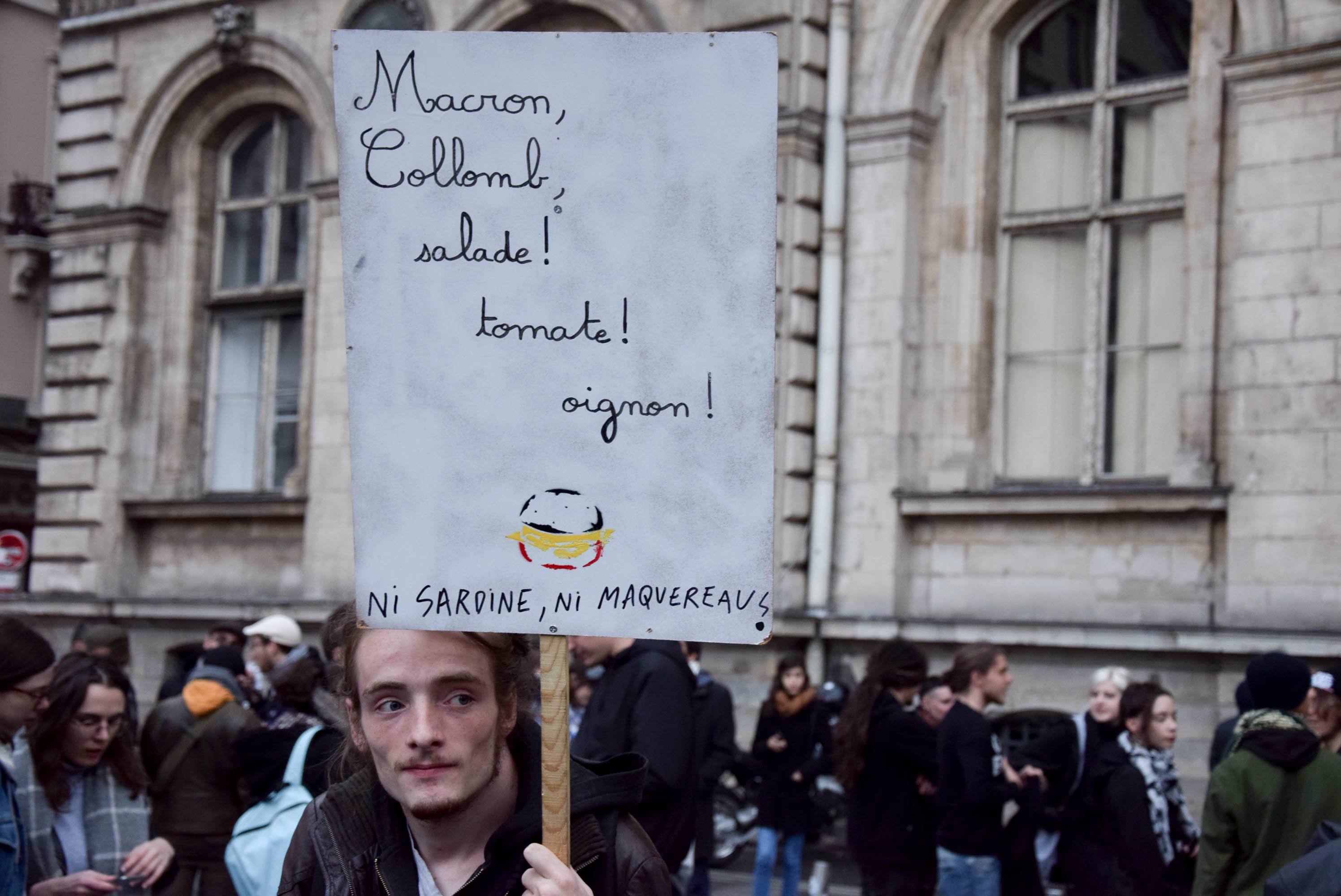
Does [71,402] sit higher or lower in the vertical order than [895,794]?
higher

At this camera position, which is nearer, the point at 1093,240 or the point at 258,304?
the point at 1093,240

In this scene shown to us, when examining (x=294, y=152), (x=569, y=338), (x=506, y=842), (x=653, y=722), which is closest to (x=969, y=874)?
(x=653, y=722)

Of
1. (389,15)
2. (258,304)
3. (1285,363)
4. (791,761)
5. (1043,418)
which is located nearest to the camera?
(791,761)

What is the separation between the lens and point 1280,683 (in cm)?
570

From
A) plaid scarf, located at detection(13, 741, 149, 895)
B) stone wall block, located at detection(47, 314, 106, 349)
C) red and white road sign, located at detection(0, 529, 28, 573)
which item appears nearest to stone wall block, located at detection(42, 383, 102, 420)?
stone wall block, located at detection(47, 314, 106, 349)

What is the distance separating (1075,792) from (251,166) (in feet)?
39.4

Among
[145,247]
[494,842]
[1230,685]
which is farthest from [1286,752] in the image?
[145,247]

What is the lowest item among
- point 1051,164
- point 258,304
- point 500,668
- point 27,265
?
point 500,668

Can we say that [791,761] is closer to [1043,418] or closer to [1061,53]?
[1043,418]

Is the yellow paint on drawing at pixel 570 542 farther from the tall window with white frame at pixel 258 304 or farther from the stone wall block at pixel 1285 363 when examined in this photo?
the tall window with white frame at pixel 258 304

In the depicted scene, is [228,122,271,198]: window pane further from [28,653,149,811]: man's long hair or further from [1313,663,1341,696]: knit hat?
[1313,663,1341,696]: knit hat

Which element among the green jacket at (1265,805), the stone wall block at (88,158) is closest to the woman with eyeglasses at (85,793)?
the green jacket at (1265,805)

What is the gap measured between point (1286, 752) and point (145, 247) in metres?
13.7

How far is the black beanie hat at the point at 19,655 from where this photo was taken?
14.3ft
